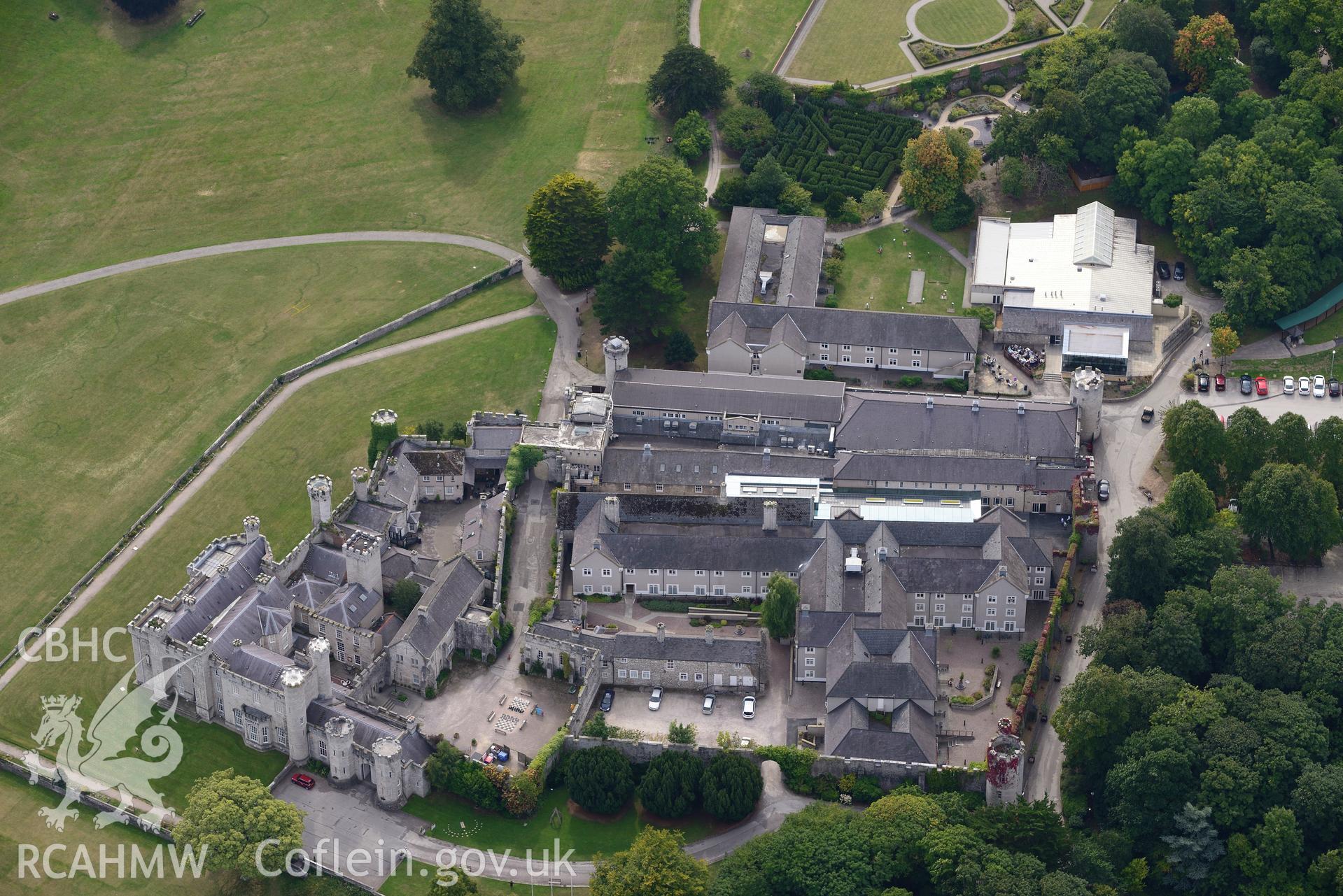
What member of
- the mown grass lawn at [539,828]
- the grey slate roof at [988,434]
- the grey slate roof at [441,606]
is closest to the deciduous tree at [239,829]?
the mown grass lawn at [539,828]

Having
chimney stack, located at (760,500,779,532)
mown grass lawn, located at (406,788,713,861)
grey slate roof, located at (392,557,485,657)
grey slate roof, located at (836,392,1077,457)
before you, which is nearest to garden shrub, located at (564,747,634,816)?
mown grass lawn, located at (406,788,713,861)

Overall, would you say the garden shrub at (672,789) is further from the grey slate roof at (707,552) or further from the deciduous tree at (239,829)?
the deciduous tree at (239,829)

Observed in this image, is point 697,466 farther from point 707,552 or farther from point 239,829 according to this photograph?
point 239,829

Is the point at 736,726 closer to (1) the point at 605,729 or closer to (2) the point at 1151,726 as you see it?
(1) the point at 605,729

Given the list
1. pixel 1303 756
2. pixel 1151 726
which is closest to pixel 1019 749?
pixel 1151 726

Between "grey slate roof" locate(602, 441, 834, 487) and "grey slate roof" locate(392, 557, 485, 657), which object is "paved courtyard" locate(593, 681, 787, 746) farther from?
"grey slate roof" locate(602, 441, 834, 487)

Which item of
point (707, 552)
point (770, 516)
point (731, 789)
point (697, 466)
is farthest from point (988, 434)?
point (731, 789)
